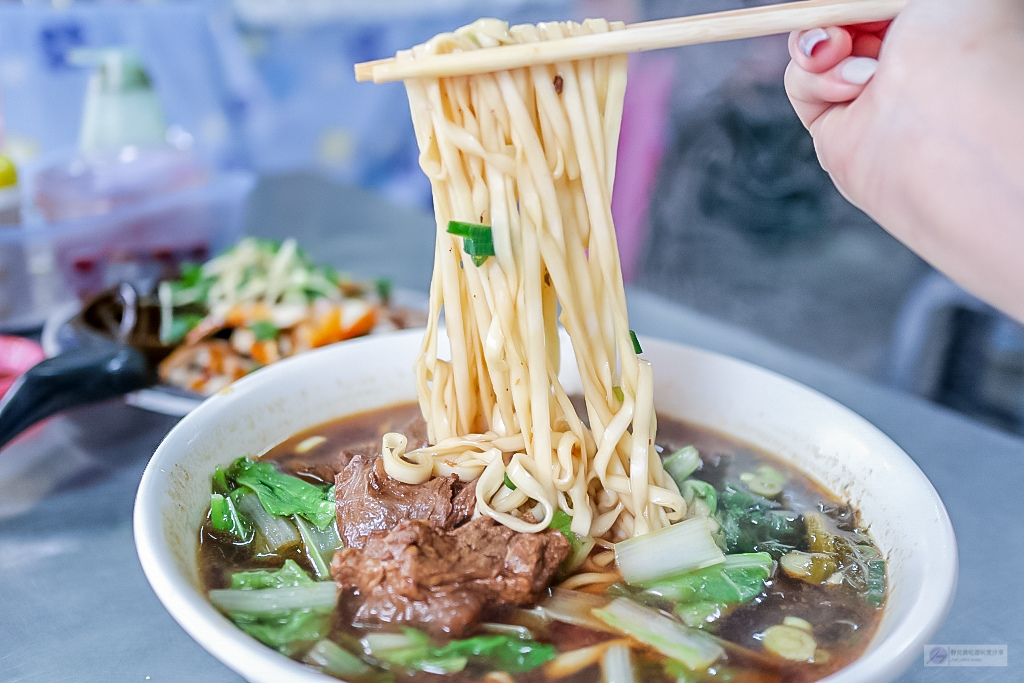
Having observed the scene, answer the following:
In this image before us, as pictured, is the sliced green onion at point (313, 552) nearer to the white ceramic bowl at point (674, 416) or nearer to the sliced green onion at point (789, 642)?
the white ceramic bowl at point (674, 416)

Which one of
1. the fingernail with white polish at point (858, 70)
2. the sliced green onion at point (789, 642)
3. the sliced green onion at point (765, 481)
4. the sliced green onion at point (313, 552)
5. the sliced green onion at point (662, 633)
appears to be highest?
the fingernail with white polish at point (858, 70)

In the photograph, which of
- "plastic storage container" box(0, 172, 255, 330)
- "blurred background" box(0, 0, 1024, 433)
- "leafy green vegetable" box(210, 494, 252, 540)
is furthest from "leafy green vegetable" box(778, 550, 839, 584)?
"plastic storage container" box(0, 172, 255, 330)

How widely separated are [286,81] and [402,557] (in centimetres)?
547

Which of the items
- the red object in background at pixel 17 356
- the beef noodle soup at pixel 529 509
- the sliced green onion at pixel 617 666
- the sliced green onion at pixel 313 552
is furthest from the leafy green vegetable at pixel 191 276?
the sliced green onion at pixel 617 666

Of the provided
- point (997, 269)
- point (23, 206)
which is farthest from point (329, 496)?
point (23, 206)

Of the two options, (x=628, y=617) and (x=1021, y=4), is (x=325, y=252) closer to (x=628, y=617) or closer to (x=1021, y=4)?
(x=628, y=617)

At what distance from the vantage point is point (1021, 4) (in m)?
1.18

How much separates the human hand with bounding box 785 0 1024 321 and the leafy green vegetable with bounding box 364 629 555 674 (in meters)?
0.97

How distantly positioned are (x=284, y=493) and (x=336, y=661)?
1.56 ft

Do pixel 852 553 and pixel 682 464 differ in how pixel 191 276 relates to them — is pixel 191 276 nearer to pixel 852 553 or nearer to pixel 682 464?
pixel 682 464

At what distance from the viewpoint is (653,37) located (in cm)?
127

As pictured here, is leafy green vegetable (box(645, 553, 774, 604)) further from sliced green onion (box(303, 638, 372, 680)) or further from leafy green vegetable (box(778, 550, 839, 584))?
sliced green onion (box(303, 638, 372, 680))

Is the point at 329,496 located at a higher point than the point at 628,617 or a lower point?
higher

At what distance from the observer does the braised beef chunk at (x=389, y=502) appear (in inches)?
58.3
